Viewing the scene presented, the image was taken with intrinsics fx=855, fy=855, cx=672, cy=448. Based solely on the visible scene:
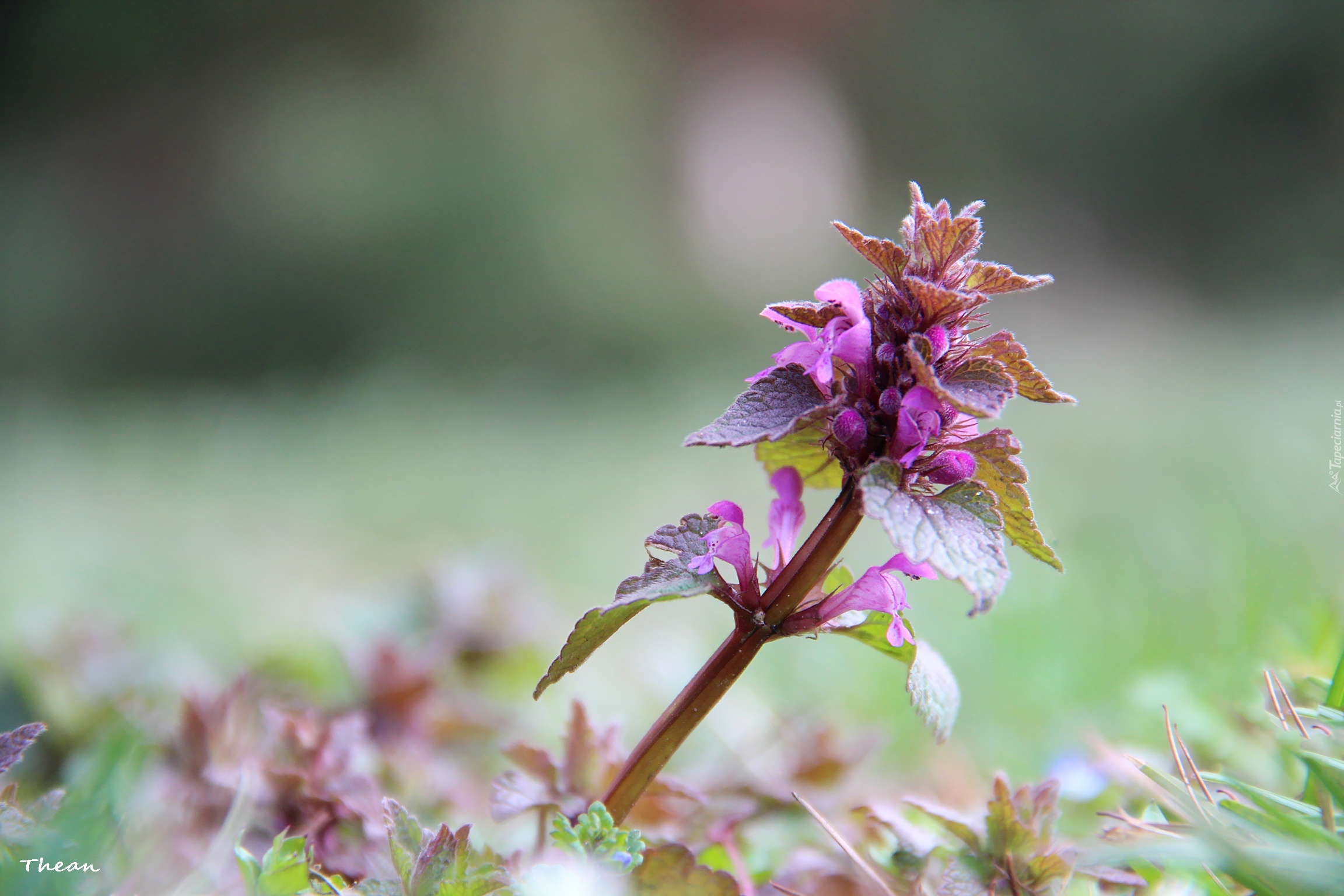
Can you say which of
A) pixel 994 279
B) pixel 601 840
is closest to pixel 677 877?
pixel 601 840

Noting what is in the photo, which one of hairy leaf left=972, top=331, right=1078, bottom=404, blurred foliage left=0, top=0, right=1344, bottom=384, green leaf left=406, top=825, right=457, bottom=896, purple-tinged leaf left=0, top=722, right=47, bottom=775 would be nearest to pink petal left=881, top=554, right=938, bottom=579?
hairy leaf left=972, top=331, right=1078, bottom=404

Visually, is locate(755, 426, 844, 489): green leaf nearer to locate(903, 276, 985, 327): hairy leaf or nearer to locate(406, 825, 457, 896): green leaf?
locate(903, 276, 985, 327): hairy leaf

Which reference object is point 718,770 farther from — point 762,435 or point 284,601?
point 284,601

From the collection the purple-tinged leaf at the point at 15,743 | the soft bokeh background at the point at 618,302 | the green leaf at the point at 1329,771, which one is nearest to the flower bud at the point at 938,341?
the green leaf at the point at 1329,771

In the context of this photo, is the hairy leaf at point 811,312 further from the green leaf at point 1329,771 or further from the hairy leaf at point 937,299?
the green leaf at point 1329,771

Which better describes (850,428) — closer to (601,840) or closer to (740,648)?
(740,648)

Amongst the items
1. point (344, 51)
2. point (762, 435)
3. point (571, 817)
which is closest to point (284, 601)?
point (571, 817)
